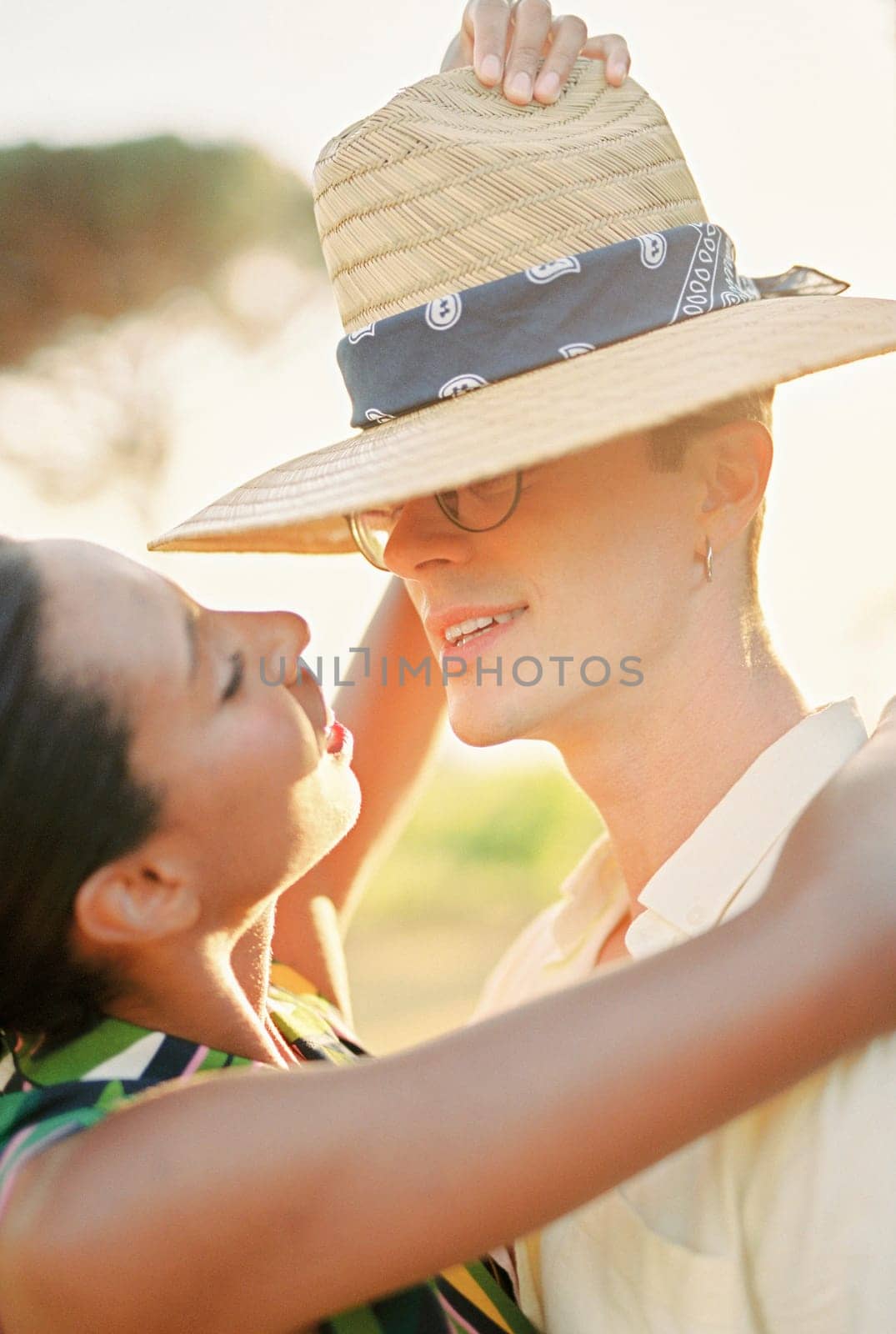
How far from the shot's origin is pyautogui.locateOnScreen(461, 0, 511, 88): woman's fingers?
6.90 ft

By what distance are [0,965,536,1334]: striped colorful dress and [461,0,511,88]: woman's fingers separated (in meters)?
1.52

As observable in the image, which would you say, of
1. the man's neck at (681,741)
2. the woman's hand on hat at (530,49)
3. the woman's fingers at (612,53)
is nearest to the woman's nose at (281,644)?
the man's neck at (681,741)

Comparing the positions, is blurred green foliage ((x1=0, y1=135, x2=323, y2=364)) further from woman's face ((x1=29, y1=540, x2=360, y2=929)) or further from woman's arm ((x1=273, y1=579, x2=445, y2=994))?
woman's face ((x1=29, y1=540, x2=360, y2=929))

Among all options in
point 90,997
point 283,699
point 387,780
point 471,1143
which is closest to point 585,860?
point 387,780

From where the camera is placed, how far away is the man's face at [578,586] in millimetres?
2074

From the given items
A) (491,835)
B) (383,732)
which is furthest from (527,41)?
(491,835)

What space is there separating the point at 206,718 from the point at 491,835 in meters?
10.9

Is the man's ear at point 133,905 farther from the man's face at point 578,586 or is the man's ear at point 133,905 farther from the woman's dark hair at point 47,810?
the man's face at point 578,586

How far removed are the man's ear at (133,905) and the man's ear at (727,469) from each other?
3.28 feet

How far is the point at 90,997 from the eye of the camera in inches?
69.2

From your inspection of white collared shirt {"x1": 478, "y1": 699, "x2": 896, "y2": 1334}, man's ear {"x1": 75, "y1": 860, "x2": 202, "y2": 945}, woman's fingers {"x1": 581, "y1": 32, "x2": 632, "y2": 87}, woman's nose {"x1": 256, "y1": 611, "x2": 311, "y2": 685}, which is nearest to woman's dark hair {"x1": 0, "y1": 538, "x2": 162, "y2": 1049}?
man's ear {"x1": 75, "y1": 860, "x2": 202, "y2": 945}

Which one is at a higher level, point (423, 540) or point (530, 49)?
point (530, 49)

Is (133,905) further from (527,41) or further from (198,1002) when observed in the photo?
(527,41)

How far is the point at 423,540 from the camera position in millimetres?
2156
